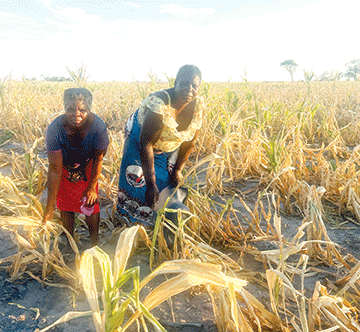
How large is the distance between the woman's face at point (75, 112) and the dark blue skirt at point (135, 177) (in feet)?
1.33

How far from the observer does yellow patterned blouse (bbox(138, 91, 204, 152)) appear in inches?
62.5

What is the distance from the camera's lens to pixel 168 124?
161 cm

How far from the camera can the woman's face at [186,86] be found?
5.13 ft

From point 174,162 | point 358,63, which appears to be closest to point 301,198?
point 174,162

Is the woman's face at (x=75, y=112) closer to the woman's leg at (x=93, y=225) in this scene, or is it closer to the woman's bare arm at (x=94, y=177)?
the woman's bare arm at (x=94, y=177)

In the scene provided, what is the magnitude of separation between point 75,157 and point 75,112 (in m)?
0.31

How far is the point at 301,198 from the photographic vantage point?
2156 millimetres

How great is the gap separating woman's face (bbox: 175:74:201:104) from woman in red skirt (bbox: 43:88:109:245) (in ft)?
1.58

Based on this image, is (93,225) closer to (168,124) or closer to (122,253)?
(168,124)

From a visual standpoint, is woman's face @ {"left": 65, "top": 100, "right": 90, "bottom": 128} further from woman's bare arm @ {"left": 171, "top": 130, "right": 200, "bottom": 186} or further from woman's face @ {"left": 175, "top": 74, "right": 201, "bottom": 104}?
woman's bare arm @ {"left": 171, "top": 130, "right": 200, "bottom": 186}

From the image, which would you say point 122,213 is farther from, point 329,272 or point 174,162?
point 329,272

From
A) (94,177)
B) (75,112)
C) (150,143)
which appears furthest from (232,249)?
(75,112)

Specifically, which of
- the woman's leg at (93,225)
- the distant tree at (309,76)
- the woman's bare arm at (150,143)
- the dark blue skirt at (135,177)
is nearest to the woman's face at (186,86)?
the woman's bare arm at (150,143)

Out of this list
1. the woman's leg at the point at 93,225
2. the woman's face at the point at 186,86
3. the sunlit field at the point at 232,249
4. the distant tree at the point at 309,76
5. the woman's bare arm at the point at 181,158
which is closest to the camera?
the sunlit field at the point at 232,249
